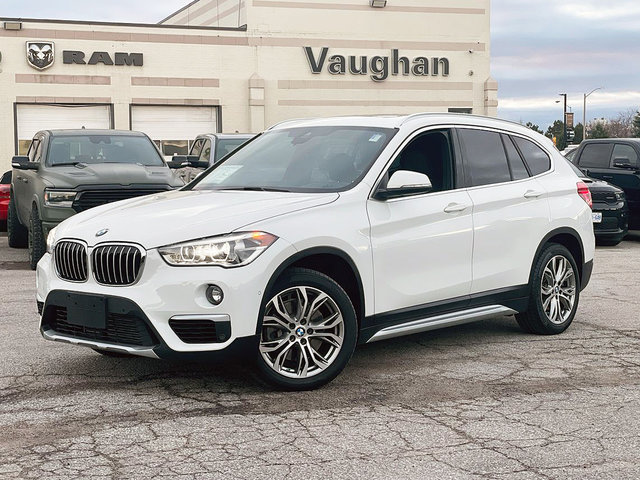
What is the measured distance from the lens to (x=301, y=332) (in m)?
6.16

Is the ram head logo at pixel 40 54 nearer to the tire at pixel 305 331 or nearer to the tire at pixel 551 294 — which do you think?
the tire at pixel 551 294

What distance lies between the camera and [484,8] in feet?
124

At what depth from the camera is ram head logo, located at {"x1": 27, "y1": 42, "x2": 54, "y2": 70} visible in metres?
32.2

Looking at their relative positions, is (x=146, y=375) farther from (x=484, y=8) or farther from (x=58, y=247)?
(x=484, y=8)

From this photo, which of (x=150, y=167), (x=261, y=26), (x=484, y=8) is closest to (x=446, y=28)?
(x=484, y=8)

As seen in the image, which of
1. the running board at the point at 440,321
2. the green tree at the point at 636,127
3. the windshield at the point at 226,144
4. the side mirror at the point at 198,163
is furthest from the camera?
the green tree at the point at 636,127

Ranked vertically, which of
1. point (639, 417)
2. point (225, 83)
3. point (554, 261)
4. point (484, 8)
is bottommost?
point (639, 417)

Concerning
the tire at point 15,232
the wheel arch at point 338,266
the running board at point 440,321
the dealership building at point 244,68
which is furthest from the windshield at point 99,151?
the dealership building at point 244,68

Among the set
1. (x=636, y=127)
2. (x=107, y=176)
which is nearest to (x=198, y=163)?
(x=107, y=176)

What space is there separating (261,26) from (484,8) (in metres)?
8.62

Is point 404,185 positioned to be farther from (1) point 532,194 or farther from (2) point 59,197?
(2) point 59,197

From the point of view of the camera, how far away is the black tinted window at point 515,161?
7969 millimetres

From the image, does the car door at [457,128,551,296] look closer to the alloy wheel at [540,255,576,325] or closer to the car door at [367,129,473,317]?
the car door at [367,129,473,317]

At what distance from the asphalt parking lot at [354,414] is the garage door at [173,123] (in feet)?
87.2
